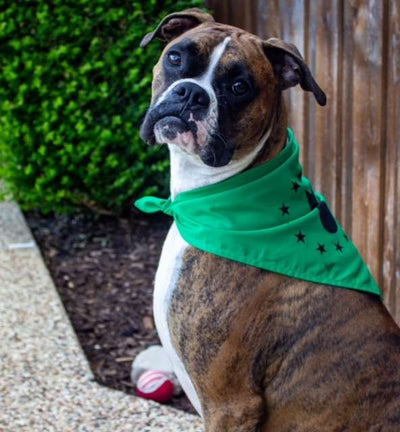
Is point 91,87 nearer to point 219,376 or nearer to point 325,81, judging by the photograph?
point 325,81

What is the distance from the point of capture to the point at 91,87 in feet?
21.1

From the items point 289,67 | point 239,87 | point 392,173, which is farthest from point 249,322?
point 392,173

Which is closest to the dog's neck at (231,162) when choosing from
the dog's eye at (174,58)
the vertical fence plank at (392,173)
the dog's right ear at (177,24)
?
the dog's eye at (174,58)

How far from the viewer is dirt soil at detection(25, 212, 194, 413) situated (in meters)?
5.12

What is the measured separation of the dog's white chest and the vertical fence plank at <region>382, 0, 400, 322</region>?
152cm

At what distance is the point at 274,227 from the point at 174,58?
0.69 meters

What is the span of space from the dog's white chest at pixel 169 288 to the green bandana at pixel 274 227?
0.06 m

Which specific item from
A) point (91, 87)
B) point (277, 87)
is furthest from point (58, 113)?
point (277, 87)

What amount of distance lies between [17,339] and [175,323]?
7.06 ft

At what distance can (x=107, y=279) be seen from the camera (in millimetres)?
6184

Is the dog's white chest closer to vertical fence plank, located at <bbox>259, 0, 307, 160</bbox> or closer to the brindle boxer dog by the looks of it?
the brindle boxer dog

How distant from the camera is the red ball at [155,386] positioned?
446 cm

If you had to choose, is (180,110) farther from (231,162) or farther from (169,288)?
(169,288)

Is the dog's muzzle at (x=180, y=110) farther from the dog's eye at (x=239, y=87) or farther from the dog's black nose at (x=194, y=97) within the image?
the dog's eye at (x=239, y=87)
